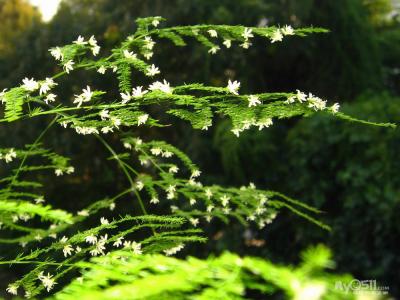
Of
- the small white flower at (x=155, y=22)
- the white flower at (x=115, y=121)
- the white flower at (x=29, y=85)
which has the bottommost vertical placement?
the white flower at (x=115, y=121)

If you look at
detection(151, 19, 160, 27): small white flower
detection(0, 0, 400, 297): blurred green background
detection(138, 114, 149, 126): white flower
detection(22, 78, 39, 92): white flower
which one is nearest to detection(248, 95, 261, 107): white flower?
detection(138, 114, 149, 126): white flower

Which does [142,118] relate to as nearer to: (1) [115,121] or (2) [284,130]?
(1) [115,121]

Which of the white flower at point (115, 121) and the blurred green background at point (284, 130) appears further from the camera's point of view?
the blurred green background at point (284, 130)

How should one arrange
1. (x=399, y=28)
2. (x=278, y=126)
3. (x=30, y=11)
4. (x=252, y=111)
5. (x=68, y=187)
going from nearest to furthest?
(x=252, y=111)
(x=278, y=126)
(x=68, y=187)
(x=399, y=28)
(x=30, y=11)

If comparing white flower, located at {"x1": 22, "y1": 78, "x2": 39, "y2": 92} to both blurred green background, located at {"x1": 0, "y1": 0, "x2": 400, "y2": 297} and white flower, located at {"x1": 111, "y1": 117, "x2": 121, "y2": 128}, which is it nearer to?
white flower, located at {"x1": 111, "y1": 117, "x2": 121, "y2": 128}

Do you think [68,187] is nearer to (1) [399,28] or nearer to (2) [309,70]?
(2) [309,70]

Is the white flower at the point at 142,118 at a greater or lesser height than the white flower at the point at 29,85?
lesser

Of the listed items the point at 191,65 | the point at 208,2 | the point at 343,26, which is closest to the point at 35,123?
the point at 191,65

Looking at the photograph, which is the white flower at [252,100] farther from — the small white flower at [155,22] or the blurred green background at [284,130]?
the blurred green background at [284,130]

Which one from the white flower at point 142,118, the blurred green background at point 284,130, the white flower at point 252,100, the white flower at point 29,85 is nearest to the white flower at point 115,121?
the white flower at point 142,118
